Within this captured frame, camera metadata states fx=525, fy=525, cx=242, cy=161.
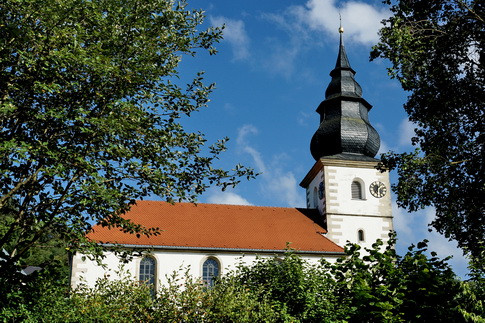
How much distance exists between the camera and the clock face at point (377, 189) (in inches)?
1152

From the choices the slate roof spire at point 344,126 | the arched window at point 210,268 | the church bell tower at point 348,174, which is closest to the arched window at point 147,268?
the arched window at point 210,268

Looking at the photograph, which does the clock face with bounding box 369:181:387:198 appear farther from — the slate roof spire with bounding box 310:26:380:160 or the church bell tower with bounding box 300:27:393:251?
the slate roof spire with bounding box 310:26:380:160

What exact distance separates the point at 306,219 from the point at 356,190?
10.9ft

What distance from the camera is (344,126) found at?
29.9 m

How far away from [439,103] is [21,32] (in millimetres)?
8850

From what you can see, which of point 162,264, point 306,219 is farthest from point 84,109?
point 306,219

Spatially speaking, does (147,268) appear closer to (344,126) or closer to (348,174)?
(348,174)

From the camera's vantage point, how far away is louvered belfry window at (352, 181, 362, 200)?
29281 millimetres

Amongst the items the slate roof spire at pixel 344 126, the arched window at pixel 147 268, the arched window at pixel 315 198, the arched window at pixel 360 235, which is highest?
the slate roof spire at pixel 344 126

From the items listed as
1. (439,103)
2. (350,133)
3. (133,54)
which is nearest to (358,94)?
(350,133)

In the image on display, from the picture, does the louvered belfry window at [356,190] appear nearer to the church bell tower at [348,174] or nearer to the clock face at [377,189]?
the church bell tower at [348,174]

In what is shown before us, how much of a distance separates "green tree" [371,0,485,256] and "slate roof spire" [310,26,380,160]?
1719 centimetres

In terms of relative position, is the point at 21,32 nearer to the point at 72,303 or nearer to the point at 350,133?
the point at 72,303

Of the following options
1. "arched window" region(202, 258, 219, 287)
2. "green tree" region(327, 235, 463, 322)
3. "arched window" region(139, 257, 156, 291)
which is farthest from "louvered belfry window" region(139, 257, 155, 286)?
"green tree" region(327, 235, 463, 322)
